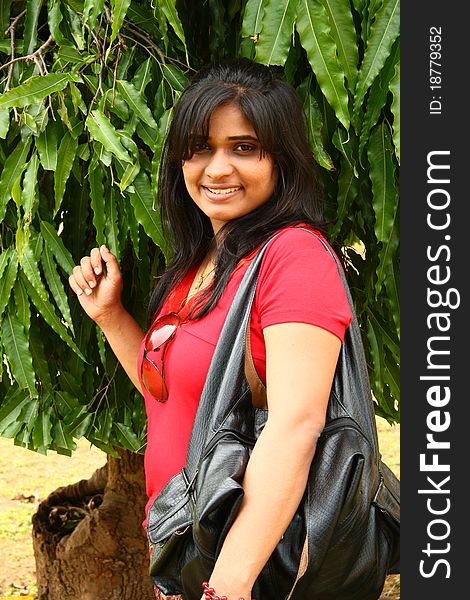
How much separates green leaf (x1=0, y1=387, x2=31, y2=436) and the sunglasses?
1034 millimetres

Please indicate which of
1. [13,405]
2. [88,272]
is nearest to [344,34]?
[88,272]

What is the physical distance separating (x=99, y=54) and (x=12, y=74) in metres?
0.27

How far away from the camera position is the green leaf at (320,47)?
7.59ft

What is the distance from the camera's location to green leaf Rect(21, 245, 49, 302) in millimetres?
2697

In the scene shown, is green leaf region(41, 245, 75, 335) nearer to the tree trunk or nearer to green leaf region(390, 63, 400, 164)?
green leaf region(390, 63, 400, 164)

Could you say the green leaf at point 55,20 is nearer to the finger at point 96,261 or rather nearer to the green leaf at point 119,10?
the green leaf at point 119,10

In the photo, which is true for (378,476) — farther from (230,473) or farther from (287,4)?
(287,4)

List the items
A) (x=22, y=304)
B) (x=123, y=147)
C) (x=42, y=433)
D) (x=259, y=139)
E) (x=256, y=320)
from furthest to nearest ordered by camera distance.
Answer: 1. (x=42, y=433)
2. (x=22, y=304)
3. (x=123, y=147)
4. (x=259, y=139)
5. (x=256, y=320)

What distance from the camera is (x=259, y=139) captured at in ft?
6.66

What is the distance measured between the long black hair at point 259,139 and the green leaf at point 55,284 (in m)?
0.74

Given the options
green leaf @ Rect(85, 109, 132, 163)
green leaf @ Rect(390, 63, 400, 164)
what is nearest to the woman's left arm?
green leaf @ Rect(390, 63, 400, 164)

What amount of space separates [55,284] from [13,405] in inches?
21.9

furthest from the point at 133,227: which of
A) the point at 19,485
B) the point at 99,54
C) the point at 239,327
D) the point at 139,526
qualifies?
the point at 19,485

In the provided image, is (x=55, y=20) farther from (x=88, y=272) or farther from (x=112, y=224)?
(x=88, y=272)
